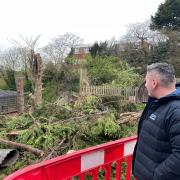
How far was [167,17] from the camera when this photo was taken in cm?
3372

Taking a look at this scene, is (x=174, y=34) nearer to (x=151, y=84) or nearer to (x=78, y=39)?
(x=78, y=39)

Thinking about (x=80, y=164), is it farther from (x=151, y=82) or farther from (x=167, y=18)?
(x=167, y=18)

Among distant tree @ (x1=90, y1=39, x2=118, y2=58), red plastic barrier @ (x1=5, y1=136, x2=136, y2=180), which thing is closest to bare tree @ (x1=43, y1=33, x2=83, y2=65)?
distant tree @ (x1=90, y1=39, x2=118, y2=58)

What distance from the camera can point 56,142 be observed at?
6352 mm

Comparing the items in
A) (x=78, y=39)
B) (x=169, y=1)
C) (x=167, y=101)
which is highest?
(x=169, y=1)

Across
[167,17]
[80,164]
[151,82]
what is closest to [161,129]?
[151,82]

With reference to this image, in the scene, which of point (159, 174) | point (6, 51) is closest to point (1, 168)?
point (159, 174)

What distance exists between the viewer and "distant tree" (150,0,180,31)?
33.7 meters

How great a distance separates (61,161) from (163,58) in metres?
28.5

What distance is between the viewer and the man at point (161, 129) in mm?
2305

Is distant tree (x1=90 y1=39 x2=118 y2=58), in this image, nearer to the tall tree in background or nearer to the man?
the tall tree in background

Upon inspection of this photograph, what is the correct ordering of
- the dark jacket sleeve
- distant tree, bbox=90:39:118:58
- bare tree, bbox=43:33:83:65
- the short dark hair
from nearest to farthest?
the dark jacket sleeve → the short dark hair → bare tree, bbox=43:33:83:65 → distant tree, bbox=90:39:118:58

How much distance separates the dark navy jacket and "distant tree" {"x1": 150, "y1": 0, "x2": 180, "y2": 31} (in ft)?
106

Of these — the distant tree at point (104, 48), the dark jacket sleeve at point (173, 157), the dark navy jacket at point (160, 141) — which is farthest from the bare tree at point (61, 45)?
the dark jacket sleeve at point (173, 157)
